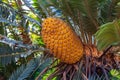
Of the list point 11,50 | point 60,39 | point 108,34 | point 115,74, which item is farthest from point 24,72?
point 108,34

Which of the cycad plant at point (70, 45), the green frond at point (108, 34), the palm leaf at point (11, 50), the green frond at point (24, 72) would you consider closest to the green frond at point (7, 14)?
the cycad plant at point (70, 45)

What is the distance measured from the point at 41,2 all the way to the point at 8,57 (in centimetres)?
56

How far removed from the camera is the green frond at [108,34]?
70.1 inches

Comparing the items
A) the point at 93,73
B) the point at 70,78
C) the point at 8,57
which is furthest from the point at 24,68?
the point at 93,73

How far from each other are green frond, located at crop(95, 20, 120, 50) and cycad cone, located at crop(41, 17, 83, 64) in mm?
250

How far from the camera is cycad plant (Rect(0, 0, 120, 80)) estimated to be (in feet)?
7.25

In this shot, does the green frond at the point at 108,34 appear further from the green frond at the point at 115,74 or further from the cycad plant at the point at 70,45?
the green frond at the point at 115,74

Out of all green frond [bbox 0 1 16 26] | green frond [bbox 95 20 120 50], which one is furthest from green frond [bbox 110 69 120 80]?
green frond [bbox 0 1 16 26]

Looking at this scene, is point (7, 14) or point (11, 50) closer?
point (11, 50)

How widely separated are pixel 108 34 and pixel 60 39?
42 cm

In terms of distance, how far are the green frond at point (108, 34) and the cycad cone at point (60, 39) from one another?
0.25m

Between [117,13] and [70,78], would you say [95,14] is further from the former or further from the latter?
[70,78]

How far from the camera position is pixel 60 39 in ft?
7.26

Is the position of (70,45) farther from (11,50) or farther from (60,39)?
(11,50)
